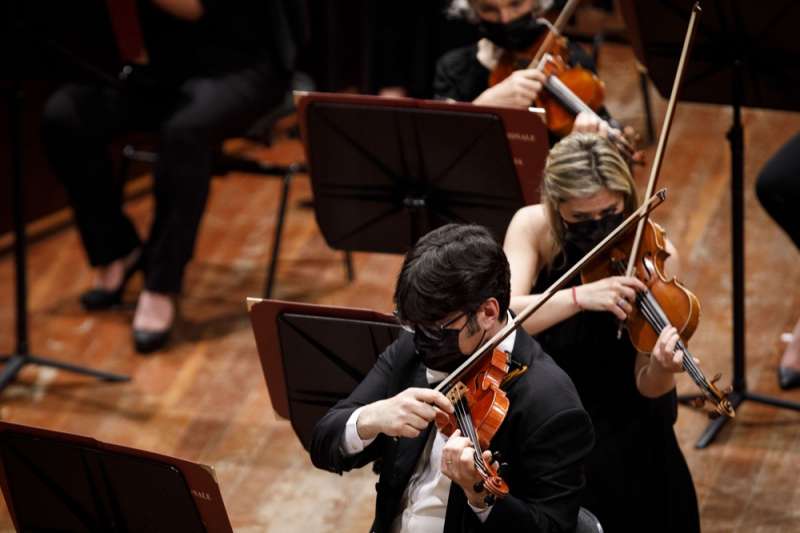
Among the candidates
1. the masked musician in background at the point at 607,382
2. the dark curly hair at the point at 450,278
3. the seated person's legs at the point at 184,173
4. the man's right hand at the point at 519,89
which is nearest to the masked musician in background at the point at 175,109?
the seated person's legs at the point at 184,173

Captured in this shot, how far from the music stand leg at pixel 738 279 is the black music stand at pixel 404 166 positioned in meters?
0.56

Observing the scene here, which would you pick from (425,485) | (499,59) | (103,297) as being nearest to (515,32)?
(499,59)

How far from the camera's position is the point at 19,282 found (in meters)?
3.94

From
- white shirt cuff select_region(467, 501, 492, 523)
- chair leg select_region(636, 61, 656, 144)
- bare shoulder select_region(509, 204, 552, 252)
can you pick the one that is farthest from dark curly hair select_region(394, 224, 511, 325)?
chair leg select_region(636, 61, 656, 144)

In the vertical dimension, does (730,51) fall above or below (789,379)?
above

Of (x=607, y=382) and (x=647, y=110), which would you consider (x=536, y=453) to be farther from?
(x=647, y=110)

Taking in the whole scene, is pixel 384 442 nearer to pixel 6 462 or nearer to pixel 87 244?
pixel 6 462

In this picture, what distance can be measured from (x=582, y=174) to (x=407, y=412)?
756mm

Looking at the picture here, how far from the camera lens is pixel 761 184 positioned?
354cm

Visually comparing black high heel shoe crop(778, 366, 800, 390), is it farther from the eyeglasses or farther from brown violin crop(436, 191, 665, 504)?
the eyeglasses

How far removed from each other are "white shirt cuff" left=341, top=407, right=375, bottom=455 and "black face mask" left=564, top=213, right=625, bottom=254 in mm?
657

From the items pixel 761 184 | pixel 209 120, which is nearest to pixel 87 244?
pixel 209 120

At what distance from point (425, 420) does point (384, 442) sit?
27 cm

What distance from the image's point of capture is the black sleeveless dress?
2783 mm
